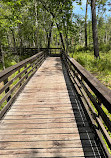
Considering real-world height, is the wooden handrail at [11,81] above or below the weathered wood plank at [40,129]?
above

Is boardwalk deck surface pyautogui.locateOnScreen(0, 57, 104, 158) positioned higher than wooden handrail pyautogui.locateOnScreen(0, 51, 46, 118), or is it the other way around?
wooden handrail pyautogui.locateOnScreen(0, 51, 46, 118)

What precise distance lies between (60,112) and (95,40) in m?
11.1

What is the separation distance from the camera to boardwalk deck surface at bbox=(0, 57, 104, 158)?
104 inches

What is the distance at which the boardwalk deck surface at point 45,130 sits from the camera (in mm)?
2648

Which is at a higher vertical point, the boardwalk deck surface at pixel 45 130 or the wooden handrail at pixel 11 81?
the wooden handrail at pixel 11 81

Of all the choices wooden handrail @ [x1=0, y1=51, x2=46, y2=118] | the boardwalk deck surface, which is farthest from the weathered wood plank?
wooden handrail @ [x1=0, y1=51, x2=46, y2=118]

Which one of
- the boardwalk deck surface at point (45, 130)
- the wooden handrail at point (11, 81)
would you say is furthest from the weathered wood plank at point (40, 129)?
the wooden handrail at point (11, 81)

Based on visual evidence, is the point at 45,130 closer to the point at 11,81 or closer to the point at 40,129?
the point at 40,129

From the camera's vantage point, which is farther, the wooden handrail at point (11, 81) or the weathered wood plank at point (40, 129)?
the wooden handrail at point (11, 81)

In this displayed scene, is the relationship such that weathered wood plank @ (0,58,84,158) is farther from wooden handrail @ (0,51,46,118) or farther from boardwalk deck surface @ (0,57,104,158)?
wooden handrail @ (0,51,46,118)

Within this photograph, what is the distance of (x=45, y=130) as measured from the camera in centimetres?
322

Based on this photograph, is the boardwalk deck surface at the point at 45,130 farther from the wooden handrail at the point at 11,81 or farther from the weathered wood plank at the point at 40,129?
the wooden handrail at the point at 11,81

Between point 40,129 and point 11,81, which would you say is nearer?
point 40,129

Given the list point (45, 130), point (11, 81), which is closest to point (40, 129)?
point (45, 130)
